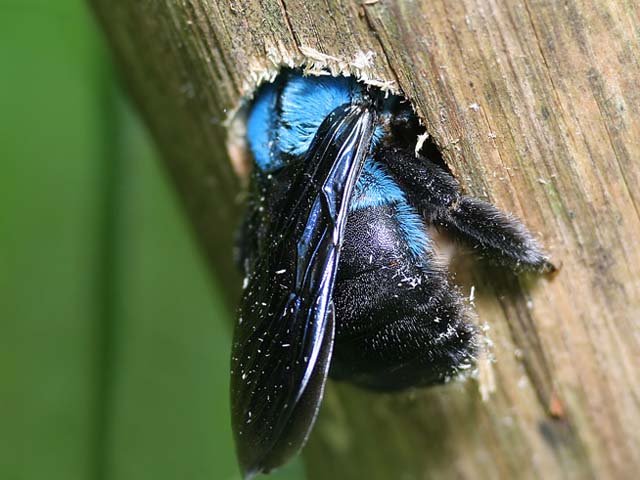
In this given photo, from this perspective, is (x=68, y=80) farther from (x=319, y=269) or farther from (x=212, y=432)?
(x=319, y=269)

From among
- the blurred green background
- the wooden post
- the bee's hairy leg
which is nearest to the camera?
the wooden post

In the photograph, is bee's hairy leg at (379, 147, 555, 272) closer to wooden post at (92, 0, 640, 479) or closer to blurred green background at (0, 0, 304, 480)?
wooden post at (92, 0, 640, 479)

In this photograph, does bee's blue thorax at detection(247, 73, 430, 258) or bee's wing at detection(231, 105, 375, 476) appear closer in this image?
bee's wing at detection(231, 105, 375, 476)

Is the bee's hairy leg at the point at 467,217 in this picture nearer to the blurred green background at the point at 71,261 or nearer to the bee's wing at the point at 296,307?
the bee's wing at the point at 296,307

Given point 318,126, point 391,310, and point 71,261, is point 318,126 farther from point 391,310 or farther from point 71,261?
point 71,261

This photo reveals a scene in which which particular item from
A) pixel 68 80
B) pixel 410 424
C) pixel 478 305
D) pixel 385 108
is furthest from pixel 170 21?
pixel 68 80

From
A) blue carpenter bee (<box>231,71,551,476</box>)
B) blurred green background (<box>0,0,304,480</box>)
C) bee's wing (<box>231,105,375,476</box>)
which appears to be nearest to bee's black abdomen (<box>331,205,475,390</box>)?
blue carpenter bee (<box>231,71,551,476</box>)
